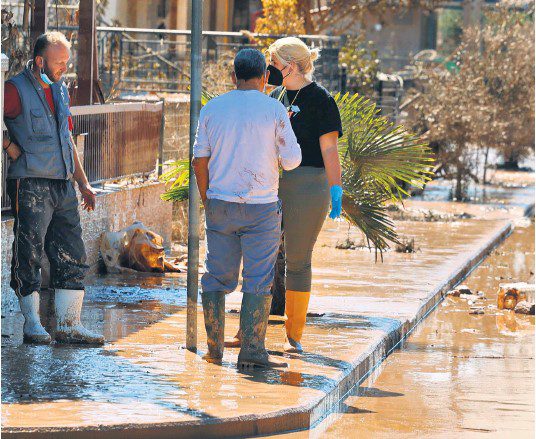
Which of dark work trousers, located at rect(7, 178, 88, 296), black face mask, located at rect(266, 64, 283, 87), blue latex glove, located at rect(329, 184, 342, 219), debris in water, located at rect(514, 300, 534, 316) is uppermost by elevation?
black face mask, located at rect(266, 64, 283, 87)

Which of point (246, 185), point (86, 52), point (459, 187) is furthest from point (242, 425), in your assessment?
point (459, 187)

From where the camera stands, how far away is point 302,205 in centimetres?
817

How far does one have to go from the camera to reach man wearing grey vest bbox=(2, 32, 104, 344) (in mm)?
8062

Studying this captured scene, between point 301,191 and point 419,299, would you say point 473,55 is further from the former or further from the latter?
point 301,191

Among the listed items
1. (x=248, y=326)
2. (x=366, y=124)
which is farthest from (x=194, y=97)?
(x=366, y=124)

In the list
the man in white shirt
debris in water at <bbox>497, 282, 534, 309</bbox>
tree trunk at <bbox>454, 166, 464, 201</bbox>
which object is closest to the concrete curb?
the man in white shirt

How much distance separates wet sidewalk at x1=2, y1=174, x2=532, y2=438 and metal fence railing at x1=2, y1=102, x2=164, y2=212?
1.29 meters

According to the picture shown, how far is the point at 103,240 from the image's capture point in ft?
38.7

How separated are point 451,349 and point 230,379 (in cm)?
283

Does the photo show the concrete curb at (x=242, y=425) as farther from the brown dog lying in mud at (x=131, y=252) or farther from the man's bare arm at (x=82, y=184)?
the brown dog lying in mud at (x=131, y=252)

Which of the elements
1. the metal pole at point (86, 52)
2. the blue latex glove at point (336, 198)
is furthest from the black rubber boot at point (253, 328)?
the metal pole at point (86, 52)

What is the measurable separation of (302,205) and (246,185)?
28.7 inches

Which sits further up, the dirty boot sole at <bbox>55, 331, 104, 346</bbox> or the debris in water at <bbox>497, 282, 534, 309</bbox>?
the dirty boot sole at <bbox>55, 331, 104, 346</bbox>

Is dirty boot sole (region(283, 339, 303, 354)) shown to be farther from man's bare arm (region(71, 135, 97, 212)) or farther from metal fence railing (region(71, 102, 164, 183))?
metal fence railing (region(71, 102, 164, 183))
